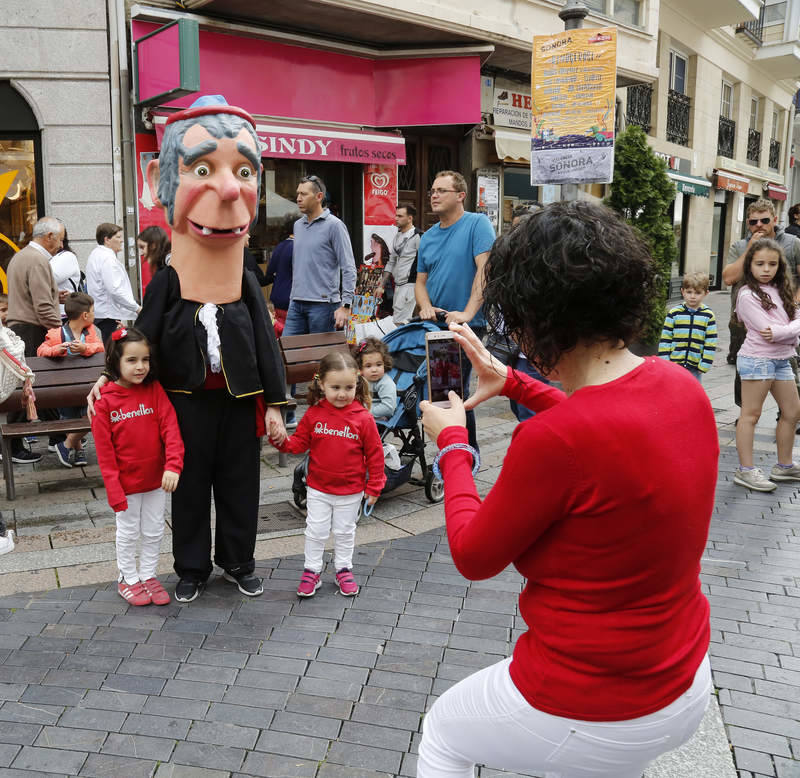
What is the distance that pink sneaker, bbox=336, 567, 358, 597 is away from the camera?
4.15m

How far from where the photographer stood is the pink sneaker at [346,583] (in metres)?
4.15

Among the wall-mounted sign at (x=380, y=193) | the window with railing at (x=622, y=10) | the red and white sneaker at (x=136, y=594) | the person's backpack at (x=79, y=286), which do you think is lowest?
the red and white sneaker at (x=136, y=594)

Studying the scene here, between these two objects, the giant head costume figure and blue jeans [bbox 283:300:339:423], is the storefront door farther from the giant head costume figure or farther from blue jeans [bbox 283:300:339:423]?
the giant head costume figure

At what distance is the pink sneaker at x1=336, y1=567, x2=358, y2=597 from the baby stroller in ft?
3.94

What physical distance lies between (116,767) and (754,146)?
27.8m

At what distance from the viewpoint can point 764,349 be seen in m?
6.03

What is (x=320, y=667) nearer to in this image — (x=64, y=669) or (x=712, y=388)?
(x=64, y=669)

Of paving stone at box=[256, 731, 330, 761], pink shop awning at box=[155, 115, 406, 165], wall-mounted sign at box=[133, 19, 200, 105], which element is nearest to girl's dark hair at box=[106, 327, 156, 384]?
paving stone at box=[256, 731, 330, 761]

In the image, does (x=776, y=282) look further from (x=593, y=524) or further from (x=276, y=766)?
(x=593, y=524)

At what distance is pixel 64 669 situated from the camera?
3.42 metres

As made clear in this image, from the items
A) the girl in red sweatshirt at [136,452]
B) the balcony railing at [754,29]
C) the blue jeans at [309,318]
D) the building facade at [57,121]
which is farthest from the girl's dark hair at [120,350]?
the balcony railing at [754,29]

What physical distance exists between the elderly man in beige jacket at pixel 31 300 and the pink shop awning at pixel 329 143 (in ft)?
11.1

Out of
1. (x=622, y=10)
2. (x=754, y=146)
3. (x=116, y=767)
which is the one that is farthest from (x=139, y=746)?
(x=754, y=146)

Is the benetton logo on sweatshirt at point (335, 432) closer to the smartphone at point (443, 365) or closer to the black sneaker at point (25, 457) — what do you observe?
the smartphone at point (443, 365)
